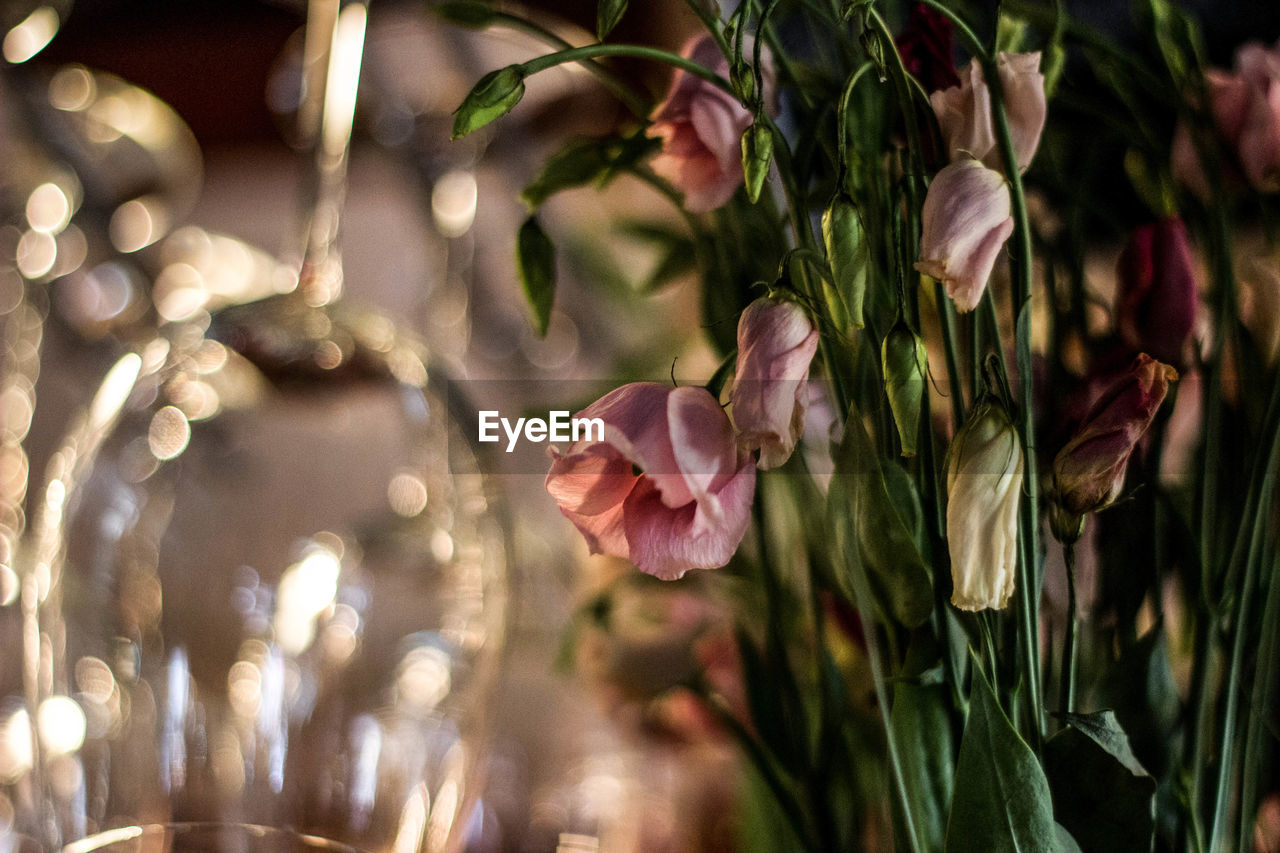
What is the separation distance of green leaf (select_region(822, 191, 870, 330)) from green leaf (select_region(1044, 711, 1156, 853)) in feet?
0.30

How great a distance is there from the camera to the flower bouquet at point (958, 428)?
6.5 inches

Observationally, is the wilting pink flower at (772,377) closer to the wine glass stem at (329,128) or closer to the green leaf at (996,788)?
the green leaf at (996,788)

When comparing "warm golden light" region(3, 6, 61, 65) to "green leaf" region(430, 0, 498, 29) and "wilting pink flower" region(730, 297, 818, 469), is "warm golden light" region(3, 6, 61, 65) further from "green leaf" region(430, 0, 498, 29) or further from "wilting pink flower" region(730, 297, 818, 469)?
"wilting pink flower" region(730, 297, 818, 469)

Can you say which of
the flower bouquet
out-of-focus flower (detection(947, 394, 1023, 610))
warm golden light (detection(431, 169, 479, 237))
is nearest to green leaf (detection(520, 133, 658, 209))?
the flower bouquet

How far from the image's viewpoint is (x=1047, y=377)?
228 millimetres

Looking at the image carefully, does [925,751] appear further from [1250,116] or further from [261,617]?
[261,617]

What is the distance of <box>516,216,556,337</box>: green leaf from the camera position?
0.22m

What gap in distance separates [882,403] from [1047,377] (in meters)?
0.06

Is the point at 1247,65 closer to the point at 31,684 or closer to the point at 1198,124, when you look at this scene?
the point at 1198,124

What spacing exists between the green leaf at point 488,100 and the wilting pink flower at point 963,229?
84mm

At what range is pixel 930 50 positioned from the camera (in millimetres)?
196

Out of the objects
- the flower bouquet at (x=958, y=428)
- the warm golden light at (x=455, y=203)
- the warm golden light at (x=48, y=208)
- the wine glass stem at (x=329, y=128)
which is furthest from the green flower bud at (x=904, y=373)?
the warm golden light at (x=48, y=208)

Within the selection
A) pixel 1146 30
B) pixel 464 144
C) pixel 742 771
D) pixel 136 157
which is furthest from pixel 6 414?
pixel 1146 30

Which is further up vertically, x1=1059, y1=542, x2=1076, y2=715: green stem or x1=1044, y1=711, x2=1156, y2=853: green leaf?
x1=1059, y1=542, x2=1076, y2=715: green stem
